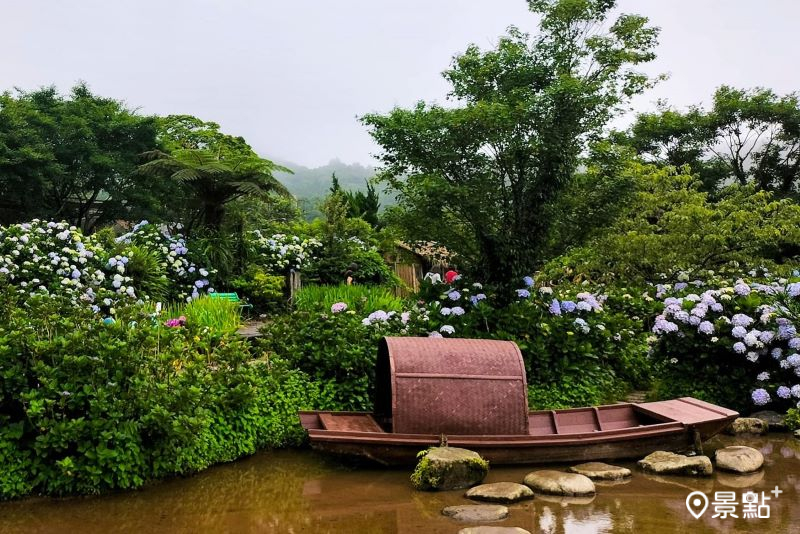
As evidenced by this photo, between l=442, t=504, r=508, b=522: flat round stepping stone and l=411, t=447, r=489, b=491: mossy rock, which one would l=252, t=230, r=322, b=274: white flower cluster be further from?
l=442, t=504, r=508, b=522: flat round stepping stone

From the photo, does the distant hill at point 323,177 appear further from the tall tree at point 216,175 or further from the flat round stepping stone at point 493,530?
the flat round stepping stone at point 493,530

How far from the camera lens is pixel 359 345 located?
8188 millimetres

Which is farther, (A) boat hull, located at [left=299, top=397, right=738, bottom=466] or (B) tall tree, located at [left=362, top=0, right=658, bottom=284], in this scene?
(B) tall tree, located at [left=362, top=0, right=658, bottom=284]

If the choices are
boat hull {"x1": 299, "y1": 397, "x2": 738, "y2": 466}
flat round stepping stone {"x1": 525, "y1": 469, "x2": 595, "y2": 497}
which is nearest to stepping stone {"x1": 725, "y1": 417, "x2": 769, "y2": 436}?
boat hull {"x1": 299, "y1": 397, "x2": 738, "y2": 466}

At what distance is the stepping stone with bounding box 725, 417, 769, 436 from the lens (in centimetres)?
798

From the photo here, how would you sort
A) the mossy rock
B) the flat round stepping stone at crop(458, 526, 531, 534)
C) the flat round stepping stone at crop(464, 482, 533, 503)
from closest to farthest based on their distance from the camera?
the flat round stepping stone at crop(458, 526, 531, 534) → the flat round stepping stone at crop(464, 482, 533, 503) → the mossy rock

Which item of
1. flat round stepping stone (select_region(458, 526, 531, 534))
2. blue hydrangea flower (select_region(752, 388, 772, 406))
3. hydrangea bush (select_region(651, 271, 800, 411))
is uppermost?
hydrangea bush (select_region(651, 271, 800, 411))

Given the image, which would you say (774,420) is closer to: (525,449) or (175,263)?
(525,449)

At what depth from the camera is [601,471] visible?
633cm

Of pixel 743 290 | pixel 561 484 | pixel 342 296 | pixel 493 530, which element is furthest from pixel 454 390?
pixel 342 296

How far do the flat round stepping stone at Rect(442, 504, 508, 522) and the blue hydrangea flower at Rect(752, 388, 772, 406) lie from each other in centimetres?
452

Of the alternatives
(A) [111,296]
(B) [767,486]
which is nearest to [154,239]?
(A) [111,296]

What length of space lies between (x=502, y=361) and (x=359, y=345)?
205 cm

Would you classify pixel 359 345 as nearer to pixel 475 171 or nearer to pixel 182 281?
pixel 475 171
